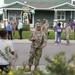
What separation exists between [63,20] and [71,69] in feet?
132

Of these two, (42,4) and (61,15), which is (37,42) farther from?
(61,15)

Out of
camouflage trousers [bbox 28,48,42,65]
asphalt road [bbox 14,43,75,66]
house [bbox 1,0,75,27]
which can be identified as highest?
house [bbox 1,0,75,27]

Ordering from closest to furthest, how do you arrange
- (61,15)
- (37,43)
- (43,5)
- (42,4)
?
(37,43) < (43,5) < (42,4) < (61,15)

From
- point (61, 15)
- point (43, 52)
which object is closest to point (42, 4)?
point (61, 15)

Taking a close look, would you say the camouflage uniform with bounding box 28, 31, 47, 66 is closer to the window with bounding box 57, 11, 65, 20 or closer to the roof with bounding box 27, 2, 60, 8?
the roof with bounding box 27, 2, 60, 8

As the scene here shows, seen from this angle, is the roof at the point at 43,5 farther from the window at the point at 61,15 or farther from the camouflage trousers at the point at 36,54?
the camouflage trousers at the point at 36,54

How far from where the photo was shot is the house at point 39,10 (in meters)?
43.0

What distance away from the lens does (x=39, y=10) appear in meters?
44.4

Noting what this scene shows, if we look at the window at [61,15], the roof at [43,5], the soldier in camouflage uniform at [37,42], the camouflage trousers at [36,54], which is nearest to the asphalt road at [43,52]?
the camouflage trousers at [36,54]

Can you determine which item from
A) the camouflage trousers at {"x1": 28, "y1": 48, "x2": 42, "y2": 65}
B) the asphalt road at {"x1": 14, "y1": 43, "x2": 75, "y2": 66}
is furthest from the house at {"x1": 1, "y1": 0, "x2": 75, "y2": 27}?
the camouflage trousers at {"x1": 28, "y1": 48, "x2": 42, "y2": 65}

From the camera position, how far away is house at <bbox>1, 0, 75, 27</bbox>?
1693 inches

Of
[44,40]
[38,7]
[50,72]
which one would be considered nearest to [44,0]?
[38,7]

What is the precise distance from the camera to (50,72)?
4.64 meters

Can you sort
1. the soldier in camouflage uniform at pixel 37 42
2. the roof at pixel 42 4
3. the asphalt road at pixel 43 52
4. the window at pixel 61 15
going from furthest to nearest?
the window at pixel 61 15
the roof at pixel 42 4
the asphalt road at pixel 43 52
the soldier in camouflage uniform at pixel 37 42
